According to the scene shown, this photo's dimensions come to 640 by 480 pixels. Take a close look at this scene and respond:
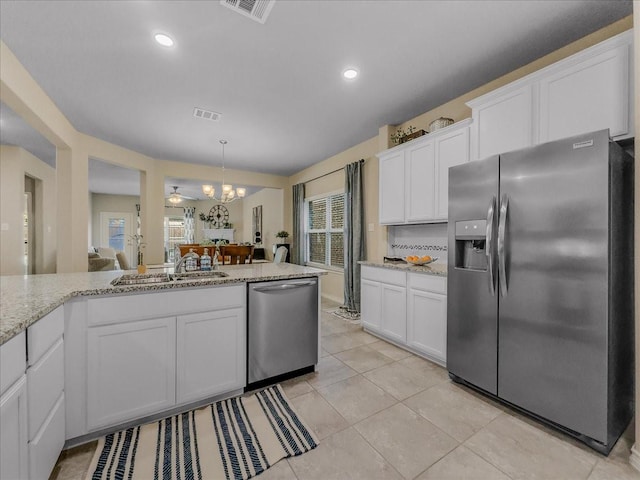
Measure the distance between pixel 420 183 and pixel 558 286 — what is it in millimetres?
1766

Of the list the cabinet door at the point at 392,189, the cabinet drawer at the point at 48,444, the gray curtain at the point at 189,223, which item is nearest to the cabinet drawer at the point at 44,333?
the cabinet drawer at the point at 48,444

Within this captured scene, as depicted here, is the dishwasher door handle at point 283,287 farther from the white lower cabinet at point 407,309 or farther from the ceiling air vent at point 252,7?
the ceiling air vent at point 252,7

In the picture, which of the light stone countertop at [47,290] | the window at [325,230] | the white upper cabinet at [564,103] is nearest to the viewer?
the light stone countertop at [47,290]

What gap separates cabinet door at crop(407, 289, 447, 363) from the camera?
2.54m

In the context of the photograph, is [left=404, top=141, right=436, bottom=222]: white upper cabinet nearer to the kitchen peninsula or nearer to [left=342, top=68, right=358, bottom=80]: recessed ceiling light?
[left=342, top=68, right=358, bottom=80]: recessed ceiling light

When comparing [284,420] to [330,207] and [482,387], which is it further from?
[330,207]

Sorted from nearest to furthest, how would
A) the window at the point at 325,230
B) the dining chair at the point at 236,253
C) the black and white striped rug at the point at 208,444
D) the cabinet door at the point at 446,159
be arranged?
the black and white striped rug at the point at 208,444
the cabinet door at the point at 446,159
the dining chair at the point at 236,253
the window at the point at 325,230

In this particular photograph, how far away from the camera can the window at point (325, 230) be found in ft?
17.4

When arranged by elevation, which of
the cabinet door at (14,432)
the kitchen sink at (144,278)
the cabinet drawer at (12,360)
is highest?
the kitchen sink at (144,278)

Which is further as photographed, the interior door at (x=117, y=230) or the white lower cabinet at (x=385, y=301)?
the interior door at (x=117, y=230)

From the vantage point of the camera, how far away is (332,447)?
5.27 ft

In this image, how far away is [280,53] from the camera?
231 cm

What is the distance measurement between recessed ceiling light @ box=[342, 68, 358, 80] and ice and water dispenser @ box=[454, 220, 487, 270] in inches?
64.6

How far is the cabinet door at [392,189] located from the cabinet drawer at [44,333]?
3137 mm
